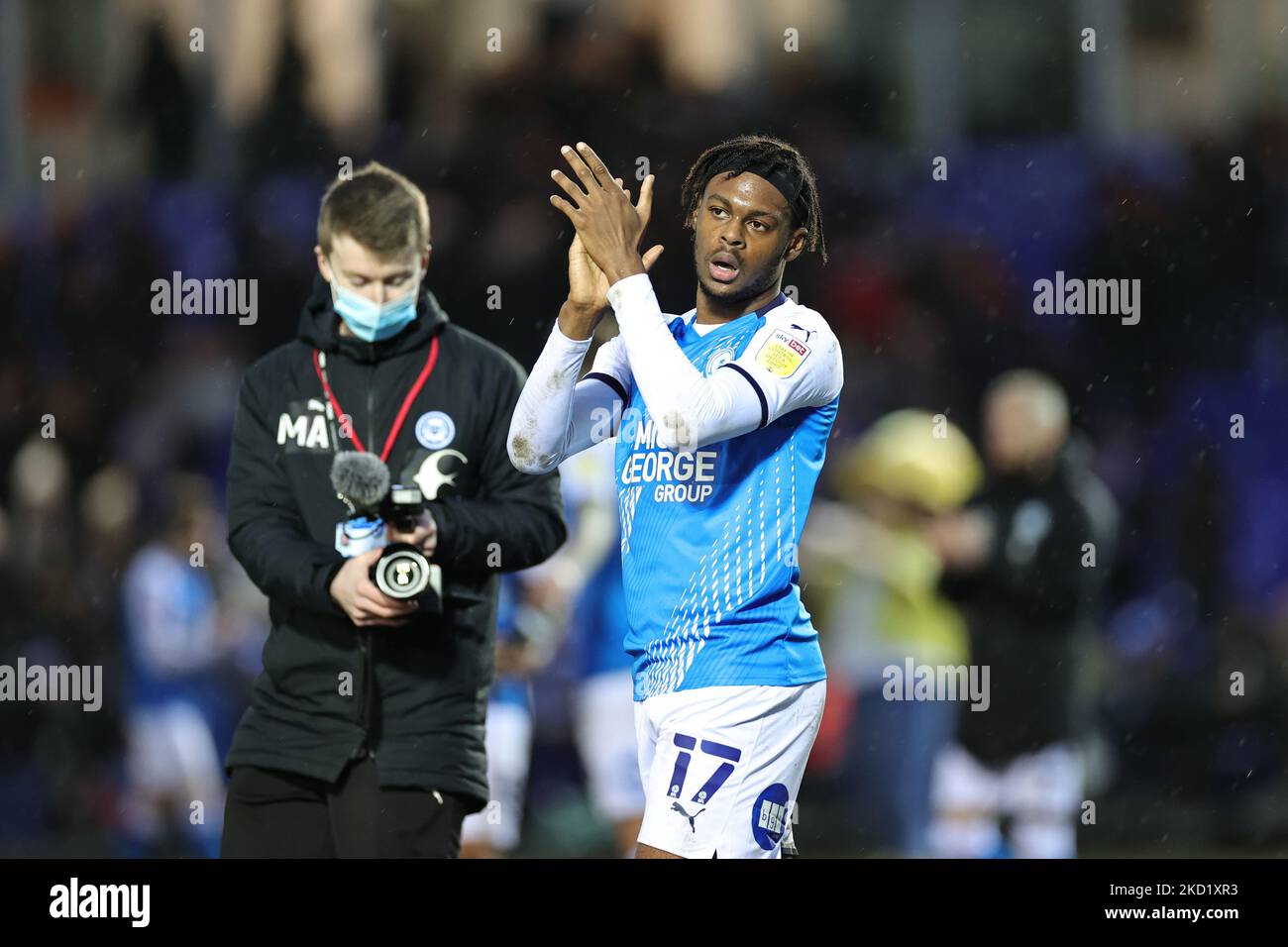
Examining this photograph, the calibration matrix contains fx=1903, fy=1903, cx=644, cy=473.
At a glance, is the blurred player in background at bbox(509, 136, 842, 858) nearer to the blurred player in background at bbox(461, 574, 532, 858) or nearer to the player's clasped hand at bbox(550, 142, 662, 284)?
the player's clasped hand at bbox(550, 142, 662, 284)

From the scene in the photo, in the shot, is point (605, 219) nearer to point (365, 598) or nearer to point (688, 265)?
point (365, 598)

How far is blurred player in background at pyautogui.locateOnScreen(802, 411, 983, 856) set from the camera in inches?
360

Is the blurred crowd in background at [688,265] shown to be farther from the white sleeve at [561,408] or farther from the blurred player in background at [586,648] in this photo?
Result: the white sleeve at [561,408]

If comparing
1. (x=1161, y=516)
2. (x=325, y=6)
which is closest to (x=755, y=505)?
(x=1161, y=516)

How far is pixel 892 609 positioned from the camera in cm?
941

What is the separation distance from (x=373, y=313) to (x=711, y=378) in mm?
1114

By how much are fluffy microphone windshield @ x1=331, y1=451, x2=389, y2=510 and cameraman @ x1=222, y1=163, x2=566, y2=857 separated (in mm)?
116

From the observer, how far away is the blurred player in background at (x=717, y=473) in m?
4.40

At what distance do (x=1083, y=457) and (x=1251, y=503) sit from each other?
1227 millimetres

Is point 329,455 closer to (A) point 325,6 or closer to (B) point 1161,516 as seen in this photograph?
(B) point 1161,516

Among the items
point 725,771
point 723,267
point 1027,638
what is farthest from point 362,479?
point 1027,638

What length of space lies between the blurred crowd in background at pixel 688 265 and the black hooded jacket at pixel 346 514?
4.15 meters
